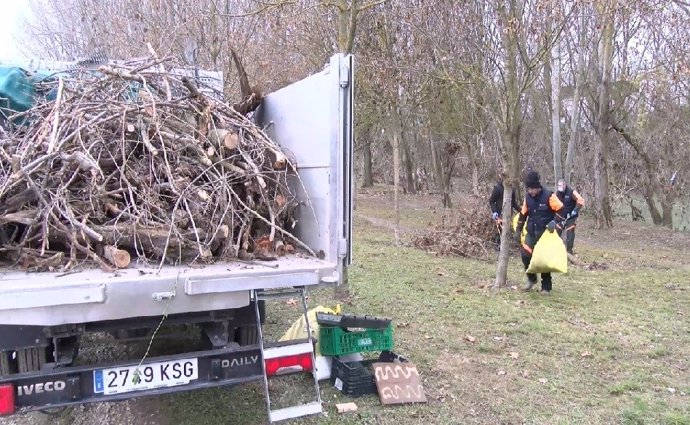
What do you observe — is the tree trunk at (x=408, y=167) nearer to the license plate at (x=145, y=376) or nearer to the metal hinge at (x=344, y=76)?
the metal hinge at (x=344, y=76)

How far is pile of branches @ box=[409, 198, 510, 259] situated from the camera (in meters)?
11.4

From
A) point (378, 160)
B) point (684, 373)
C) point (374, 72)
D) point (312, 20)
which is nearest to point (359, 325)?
Result: point (684, 373)

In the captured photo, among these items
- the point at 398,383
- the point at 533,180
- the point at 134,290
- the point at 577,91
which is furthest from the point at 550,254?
the point at 577,91

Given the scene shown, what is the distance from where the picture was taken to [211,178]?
396 centimetres

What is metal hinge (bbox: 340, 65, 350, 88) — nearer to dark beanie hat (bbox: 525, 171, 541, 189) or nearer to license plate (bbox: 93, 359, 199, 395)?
license plate (bbox: 93, 359, 199, 395)

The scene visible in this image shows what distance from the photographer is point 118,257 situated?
334cm

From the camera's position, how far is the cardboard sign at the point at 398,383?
420cm

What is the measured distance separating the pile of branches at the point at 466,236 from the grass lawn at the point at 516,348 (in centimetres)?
104

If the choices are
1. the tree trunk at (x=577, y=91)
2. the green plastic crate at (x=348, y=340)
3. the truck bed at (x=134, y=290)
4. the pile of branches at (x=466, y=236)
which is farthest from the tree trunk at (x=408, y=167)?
the truck bed at (x=134, y=290)

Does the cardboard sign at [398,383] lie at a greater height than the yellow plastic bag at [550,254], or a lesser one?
lesser

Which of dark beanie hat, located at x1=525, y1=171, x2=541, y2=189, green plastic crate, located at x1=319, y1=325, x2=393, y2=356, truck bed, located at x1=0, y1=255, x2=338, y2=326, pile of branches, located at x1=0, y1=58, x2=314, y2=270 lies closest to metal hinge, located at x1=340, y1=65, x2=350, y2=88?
pile of branches, located at x1=0, y1=58, x2=314, y2=270

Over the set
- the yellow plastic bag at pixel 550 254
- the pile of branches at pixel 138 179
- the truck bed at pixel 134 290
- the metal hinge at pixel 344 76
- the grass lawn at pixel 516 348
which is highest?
the metal hinge at pixel 344 76

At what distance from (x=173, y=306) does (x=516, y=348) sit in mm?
3603

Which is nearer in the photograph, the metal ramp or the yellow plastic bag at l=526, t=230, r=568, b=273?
the metal ramp
